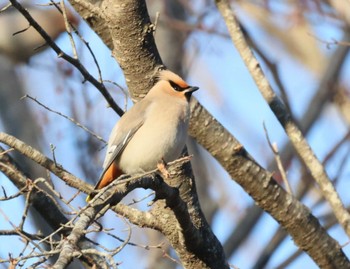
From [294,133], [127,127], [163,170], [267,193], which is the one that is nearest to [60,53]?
[127,127]

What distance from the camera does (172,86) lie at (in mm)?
4844

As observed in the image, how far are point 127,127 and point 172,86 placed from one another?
443 millimetres

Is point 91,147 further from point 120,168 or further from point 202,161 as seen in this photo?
point 120,168

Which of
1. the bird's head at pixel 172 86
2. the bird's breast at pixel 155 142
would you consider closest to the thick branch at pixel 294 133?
the bird's head at pixel 172 86

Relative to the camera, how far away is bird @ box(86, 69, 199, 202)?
4379mm

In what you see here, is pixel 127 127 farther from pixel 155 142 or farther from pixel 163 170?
pixel 163 170

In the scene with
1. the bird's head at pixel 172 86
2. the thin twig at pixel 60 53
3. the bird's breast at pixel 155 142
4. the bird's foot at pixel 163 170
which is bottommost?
the bird's foot at pixel 163 170

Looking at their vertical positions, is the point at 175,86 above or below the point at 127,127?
above

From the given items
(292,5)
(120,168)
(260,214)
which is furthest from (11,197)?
(292,5)

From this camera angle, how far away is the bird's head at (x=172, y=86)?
465cm

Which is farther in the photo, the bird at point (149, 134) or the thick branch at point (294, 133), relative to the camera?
the thick branch at point (294, 133)

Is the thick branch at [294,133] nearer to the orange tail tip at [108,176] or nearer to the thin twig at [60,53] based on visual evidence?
the thin twig at [60,53]

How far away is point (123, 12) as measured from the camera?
14.0 feet

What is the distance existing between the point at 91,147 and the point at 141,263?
4.98ft
